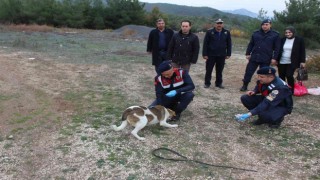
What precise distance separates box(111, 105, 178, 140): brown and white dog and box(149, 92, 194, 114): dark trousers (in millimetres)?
326

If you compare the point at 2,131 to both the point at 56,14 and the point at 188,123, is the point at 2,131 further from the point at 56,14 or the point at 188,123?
the point at 56,14

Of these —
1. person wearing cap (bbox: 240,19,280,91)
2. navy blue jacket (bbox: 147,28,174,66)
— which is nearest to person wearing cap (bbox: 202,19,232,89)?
person wearing cap (bbox: 240,19,280,91)

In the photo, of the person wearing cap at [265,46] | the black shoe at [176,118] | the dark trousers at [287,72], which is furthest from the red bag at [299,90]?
the black shoe at [176,118]

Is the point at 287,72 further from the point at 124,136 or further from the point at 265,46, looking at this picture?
the point at 124,136

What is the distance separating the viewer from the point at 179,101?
5.16m

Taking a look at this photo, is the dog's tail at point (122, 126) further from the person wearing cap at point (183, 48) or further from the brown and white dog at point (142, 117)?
the person wearing cap at point (183, 48)

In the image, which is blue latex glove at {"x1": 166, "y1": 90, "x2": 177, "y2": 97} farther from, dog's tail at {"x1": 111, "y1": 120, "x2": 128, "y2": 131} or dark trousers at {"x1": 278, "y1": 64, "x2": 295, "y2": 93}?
dark trousers at {"x1": 278, "y1": 64, "x2": 295, "y2": 93}

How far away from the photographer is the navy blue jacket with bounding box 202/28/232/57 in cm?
690

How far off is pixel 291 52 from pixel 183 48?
80.4 inches

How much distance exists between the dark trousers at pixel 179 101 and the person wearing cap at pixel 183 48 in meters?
1.39

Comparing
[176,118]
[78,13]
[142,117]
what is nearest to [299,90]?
[176,118]

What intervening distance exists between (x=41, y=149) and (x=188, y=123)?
2.15m

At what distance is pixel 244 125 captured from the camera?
16.6 feet

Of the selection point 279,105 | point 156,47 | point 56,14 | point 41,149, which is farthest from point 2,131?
point 56,14
